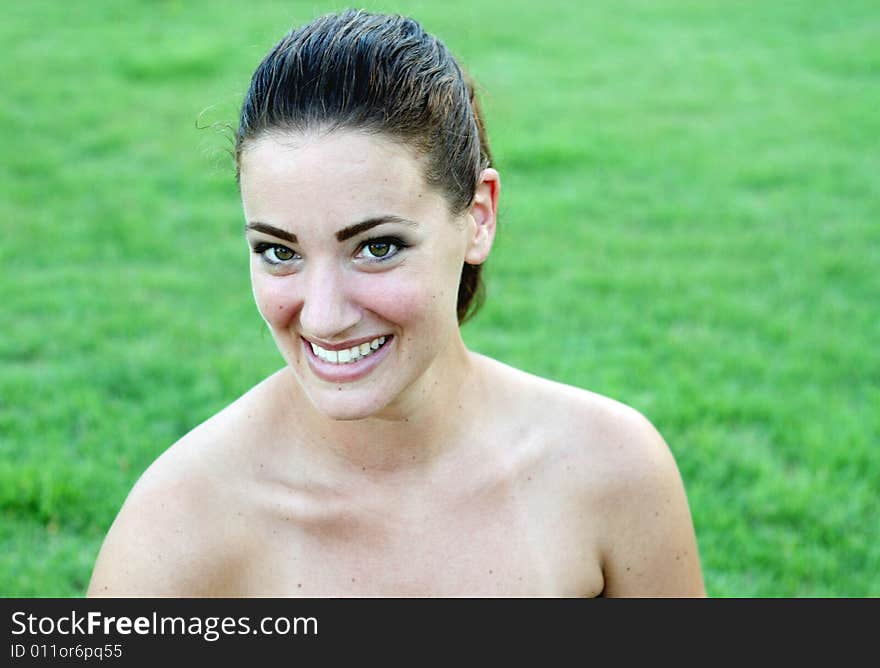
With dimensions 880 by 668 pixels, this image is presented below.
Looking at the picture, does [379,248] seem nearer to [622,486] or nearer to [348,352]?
[348,352]

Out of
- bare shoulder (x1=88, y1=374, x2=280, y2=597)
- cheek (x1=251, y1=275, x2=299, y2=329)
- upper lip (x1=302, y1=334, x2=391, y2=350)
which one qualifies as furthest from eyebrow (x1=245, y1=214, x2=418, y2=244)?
bare shoulder (x1=88, y1=374, x2=280, y2=597)

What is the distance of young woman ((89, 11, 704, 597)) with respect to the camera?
2.34 m

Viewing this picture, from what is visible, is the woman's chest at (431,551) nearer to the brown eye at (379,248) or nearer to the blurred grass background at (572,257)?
the brown eye at (379,248)

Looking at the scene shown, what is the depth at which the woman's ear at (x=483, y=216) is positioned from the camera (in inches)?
105

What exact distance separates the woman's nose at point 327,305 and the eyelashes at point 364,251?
0.06 metres

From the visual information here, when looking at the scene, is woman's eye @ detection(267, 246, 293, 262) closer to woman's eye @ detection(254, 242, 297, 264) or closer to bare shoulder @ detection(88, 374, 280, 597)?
woman's eye @ detection(254, 242, 297, 264)

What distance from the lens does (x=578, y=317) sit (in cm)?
591

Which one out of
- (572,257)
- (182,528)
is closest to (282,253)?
(182,528)

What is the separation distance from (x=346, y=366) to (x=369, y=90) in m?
0.57

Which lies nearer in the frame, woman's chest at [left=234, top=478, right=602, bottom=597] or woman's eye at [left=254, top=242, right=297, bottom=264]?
woman's eye at [left=254, top=242, right=297, bottom=264]

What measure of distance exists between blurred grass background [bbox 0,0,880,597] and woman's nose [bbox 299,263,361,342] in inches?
28.6

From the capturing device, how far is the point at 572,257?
657 cm
